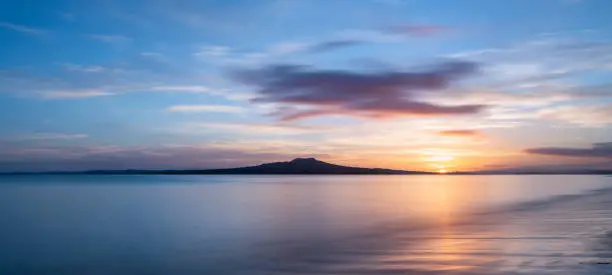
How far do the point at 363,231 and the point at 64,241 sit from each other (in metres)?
10.6

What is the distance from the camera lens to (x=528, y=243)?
16.8 metres

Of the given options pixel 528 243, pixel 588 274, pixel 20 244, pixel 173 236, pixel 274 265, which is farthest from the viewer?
pixel 173 236

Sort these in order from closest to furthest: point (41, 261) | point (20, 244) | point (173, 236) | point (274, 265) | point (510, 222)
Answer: point (274, 265)
point (41, 261)
point (20, 244)
point (173, 236)
point (510, 222)

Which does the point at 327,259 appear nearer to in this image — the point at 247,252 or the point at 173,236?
the point at 247,252

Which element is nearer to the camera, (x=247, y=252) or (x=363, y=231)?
(x=247, y=252)

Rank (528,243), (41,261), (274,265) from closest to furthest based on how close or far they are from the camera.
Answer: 1. (274,265)
2. (41,261)
3. (528,243)

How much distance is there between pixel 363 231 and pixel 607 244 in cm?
872

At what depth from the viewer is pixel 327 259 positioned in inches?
590

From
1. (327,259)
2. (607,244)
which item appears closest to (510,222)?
(607,244)

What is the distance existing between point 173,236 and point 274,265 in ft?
25.4

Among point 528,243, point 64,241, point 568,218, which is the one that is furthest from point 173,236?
point 568,218

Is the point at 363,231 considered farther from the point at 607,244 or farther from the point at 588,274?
the point at 588,274

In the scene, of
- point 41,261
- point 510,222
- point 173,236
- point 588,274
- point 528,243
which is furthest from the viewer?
point 510,222

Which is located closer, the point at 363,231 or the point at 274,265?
the point at 274,265
